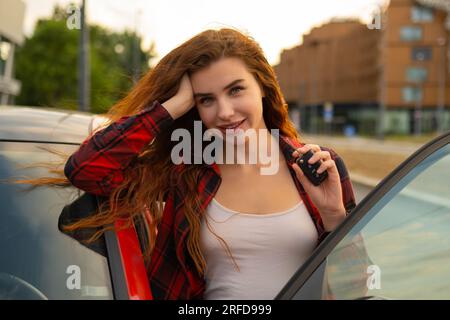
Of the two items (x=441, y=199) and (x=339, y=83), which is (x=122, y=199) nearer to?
Result: (x=441, y=199)

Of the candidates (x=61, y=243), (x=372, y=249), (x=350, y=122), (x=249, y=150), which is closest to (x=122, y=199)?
(x=61, y=243)

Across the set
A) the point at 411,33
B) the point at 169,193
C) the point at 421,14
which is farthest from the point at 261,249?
the point at 411,33

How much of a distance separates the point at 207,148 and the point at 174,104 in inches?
7.1

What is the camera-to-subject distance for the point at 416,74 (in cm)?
6894

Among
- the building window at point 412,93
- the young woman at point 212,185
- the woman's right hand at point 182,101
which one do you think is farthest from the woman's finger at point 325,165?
the building window at point 412,93

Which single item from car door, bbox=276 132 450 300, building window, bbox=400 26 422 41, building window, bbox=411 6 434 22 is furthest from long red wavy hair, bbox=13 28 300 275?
building window, bbox=400 26 422 41

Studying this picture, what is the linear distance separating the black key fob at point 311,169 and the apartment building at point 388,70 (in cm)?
5607

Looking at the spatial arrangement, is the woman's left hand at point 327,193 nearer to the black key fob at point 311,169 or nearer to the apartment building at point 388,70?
the black key fob at point 311,169

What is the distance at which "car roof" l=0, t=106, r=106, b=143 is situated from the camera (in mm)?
2320

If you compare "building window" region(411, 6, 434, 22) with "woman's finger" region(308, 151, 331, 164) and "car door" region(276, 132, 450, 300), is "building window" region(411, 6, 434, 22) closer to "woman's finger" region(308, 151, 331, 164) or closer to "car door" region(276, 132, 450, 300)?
"woman's finger" region(308, 151, 331, 164)

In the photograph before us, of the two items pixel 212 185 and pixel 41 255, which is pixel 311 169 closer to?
pixel 212 185

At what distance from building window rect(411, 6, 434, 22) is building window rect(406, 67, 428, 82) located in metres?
4.82

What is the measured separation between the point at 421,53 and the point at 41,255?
230ft

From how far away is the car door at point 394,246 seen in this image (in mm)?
1600
